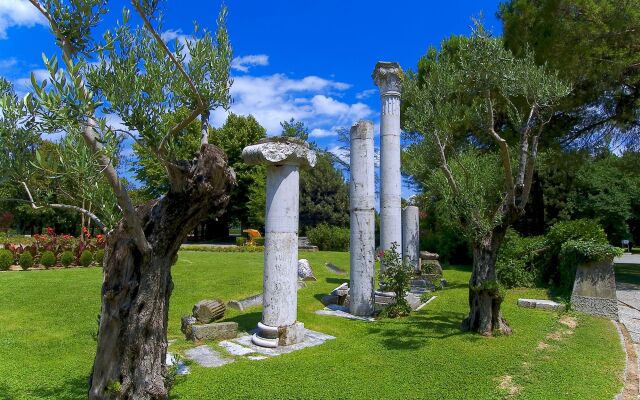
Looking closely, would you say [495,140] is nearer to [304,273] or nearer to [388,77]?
[388,77]

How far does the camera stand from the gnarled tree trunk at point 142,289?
4.55 meters

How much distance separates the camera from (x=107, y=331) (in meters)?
4.57

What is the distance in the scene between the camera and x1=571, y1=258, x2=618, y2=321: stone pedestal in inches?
394

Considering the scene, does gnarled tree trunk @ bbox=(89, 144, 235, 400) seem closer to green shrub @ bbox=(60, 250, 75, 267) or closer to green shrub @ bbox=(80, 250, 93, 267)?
green shrub @ bbox=(80, 250, 93, 267)

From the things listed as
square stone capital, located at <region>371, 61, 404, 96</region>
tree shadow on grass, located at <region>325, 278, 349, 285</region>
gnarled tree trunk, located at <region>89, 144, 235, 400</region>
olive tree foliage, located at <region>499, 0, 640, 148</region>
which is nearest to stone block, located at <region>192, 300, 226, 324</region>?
gnarled tree trunk, located at <region>89, 144, 235, 400</region>

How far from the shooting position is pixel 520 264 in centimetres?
1457

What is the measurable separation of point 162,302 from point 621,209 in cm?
2998

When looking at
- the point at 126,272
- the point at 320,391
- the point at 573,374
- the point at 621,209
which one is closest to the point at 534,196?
the point at 621,209

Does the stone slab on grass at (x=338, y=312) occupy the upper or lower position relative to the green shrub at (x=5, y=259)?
lower

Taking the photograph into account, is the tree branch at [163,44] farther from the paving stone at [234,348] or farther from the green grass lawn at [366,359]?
the paving stone at [234,348]

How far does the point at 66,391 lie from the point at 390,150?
9.12 meters

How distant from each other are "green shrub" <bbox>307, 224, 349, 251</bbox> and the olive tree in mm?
24839

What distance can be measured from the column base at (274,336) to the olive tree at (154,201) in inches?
107

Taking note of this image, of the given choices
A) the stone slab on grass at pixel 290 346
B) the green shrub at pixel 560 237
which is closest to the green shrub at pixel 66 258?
the stone slab on grass at pixel 290 346
